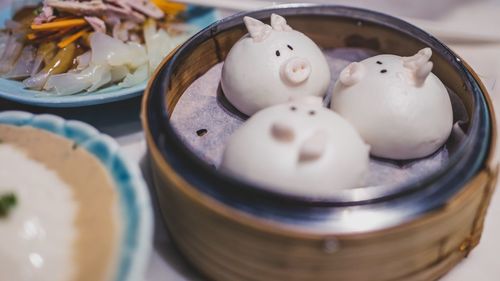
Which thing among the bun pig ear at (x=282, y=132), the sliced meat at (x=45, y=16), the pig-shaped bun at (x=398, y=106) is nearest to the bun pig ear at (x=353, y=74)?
the pig-shaped bun at (x=398, y=106)

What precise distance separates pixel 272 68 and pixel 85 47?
2.46ft

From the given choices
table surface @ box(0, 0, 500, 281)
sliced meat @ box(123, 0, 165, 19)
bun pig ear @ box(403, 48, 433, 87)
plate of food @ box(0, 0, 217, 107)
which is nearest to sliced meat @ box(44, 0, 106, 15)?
plate of food @ box(0, 0, 217, 107)

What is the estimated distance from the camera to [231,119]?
4.64ft

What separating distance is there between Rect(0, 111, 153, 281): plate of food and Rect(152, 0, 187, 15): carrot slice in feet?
2.90

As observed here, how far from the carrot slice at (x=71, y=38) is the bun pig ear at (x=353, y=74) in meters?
0.92

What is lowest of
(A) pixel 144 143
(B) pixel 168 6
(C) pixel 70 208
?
(A) pixel 144 143

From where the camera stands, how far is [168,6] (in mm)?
1954

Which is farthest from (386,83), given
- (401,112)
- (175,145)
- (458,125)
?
(175,145)

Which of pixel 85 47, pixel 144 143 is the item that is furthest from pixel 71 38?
pixel 144 143

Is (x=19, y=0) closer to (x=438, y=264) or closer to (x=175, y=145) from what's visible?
(x=175, y=145)

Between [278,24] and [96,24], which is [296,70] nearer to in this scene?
[278,24]

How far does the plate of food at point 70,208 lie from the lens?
3.17 feet

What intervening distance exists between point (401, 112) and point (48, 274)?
78 centimetres

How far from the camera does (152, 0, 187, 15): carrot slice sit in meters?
1.94
